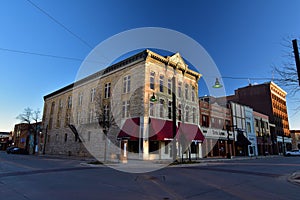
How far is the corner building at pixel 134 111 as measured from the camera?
23266 mm

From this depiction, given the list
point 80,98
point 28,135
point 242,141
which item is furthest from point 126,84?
point 28,135

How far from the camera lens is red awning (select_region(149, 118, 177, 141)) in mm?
22328

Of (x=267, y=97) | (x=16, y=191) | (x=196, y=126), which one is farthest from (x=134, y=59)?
(x=267, y=97)

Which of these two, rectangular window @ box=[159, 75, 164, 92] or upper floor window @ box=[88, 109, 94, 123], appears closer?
rectangular window @ box=[159, 75, 164, 92]

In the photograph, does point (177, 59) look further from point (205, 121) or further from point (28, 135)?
point (28, 135)

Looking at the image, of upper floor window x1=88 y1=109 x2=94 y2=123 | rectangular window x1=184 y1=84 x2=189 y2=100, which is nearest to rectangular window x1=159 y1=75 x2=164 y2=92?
rectangular window x1=184 y1=84 x2=189 y2=100

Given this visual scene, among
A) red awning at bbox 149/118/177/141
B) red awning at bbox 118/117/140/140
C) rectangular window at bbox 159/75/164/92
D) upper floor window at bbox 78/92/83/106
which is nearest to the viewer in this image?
red awning at bbox 149/118/177/141

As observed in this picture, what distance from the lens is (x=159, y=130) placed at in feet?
76.2

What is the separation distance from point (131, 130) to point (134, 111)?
98.0 inches

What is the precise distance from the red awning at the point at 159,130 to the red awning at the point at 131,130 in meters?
1.43

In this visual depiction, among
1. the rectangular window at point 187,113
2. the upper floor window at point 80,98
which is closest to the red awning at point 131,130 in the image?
the rectangular window at point 187,113

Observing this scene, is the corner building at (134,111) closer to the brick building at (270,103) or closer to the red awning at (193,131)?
the red awning at (193,131)

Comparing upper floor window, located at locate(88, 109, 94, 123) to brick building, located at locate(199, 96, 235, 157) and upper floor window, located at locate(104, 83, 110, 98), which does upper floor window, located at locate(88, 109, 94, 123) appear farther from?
brick building, located at locate(199, 96, 235, 157)

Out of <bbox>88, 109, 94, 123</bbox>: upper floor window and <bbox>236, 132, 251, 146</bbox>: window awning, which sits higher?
<bbox>88, 109, 94, 123</bbox>: upper floor window
